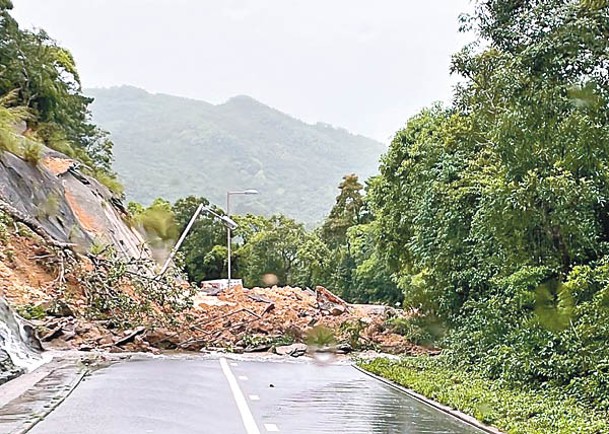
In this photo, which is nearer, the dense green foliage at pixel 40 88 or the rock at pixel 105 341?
the rock at pixel 105 341

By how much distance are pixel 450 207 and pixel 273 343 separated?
318 inches

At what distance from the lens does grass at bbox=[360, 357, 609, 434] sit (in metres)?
10.1

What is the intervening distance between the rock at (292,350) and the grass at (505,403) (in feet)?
21.1

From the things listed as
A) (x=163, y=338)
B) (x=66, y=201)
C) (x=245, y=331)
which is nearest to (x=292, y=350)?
(x=245, y=331)

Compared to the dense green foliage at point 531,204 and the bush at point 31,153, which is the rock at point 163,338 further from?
the bush at point 31,153

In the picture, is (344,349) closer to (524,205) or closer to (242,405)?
(524,205)

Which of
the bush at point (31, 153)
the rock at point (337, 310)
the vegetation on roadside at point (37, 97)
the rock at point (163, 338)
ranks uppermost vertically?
the vegetation on roadside at point (37, 97)

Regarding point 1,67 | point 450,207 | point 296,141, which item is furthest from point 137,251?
point 296,141

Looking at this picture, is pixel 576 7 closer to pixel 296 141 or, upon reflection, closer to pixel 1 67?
pixel 1 67

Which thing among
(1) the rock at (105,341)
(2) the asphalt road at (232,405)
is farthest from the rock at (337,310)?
(2) the asphalt road at (232,405)

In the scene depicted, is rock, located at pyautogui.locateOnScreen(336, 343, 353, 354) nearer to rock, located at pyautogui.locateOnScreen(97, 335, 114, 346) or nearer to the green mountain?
rock, located at pyautogui.locateOnScreen(97, 335, 114, 346)

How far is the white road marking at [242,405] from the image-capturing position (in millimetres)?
9697

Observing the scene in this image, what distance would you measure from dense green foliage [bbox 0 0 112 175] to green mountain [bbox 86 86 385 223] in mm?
45583

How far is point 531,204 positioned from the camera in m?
14.9
